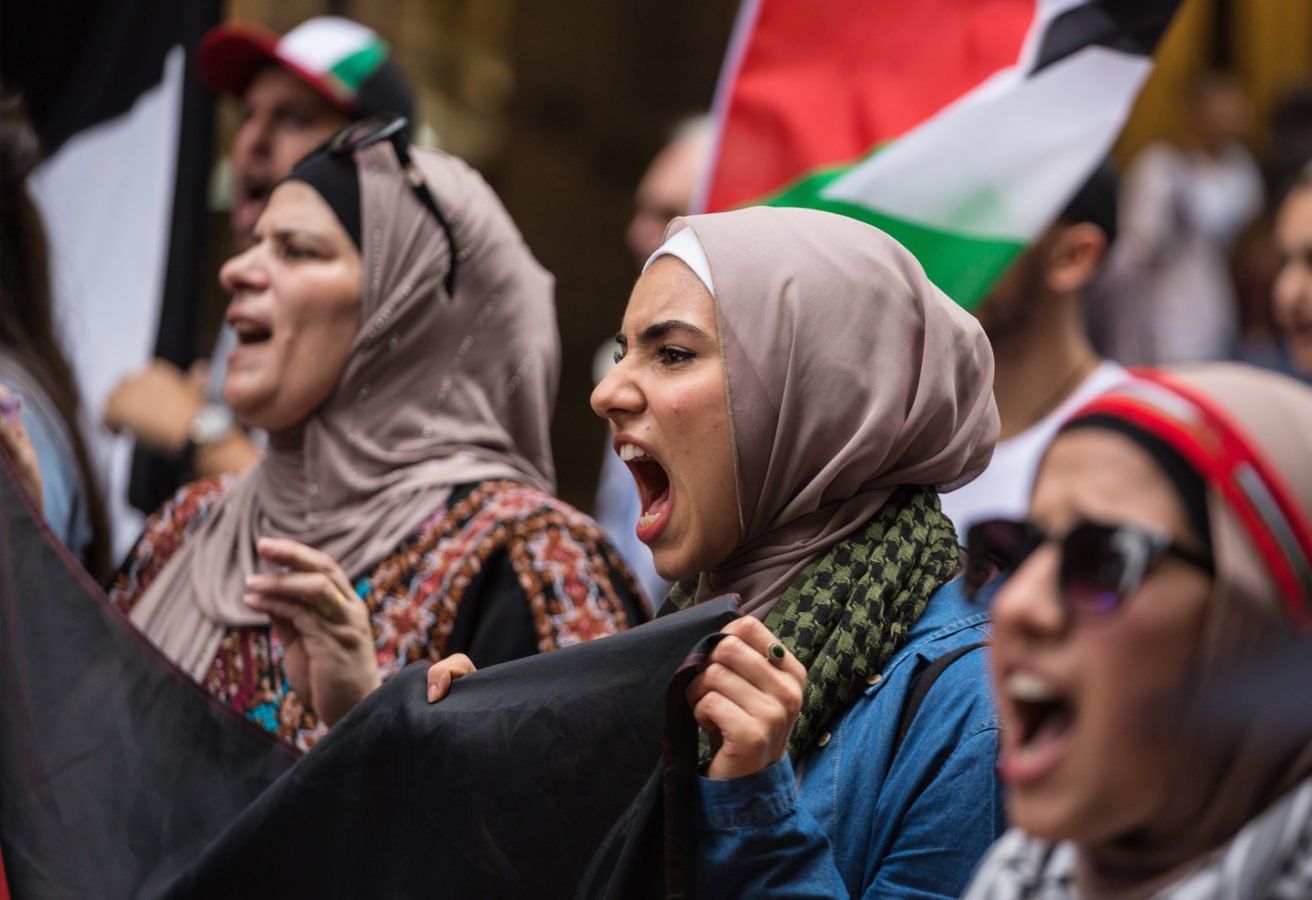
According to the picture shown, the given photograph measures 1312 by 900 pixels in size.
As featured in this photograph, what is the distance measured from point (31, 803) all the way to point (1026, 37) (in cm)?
263

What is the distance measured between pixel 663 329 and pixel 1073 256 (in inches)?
88.9

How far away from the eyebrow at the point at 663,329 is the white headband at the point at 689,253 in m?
0.05

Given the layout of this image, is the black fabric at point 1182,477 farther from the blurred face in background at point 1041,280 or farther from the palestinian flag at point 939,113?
the blurred face in background at point 1041,280

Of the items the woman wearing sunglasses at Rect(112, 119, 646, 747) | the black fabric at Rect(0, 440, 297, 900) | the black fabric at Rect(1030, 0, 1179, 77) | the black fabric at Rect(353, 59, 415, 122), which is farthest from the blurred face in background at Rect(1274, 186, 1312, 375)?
the black fabric at Rect(0, 440, 297, 900)

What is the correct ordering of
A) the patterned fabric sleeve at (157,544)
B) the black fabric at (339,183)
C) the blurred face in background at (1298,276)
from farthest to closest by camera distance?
the blurred face in background at (1298,276) → the patterned fabric sleeve at (157,544) → the black fabric at (339,183)

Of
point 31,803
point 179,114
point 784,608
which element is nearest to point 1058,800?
point 784,608

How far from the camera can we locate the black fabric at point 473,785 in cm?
224

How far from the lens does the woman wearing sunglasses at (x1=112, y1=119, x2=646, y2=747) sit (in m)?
3.29

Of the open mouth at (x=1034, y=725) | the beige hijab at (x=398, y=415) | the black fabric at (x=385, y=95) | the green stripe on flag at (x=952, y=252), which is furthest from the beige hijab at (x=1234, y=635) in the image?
the black fabric at (x=385, y=95)

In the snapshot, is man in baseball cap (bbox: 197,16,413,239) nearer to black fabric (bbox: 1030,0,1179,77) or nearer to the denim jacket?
black fabric (bbox: 1030,0,1179,77)

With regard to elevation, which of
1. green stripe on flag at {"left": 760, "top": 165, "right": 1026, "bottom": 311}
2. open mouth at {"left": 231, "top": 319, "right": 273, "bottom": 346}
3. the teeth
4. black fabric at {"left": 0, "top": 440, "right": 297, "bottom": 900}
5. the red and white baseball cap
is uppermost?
the teeth

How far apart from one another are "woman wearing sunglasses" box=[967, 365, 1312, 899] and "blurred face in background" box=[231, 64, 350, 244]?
128 inches

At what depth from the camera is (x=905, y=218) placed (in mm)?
4227

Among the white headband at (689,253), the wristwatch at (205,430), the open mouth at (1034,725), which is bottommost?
the wristwatch at (205,430)
